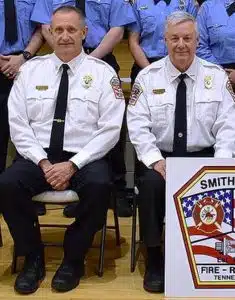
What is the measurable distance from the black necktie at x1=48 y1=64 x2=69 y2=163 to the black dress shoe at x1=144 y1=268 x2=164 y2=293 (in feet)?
2.64

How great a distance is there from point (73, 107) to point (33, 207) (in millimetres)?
626

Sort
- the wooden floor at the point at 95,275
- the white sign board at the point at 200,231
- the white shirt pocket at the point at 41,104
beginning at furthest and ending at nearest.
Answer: the white shirt pocket at the point at 41,104 → the wooden floor at the point at 95,275 → the white sign board at the point at 200,231

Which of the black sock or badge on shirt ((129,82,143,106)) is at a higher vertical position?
badge on shirt ((129,82,143,106))

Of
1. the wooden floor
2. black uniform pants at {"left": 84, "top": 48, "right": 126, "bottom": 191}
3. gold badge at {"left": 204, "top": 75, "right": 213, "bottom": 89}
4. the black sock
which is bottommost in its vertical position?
the wooden floor

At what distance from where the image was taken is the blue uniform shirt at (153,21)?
12.5 feet

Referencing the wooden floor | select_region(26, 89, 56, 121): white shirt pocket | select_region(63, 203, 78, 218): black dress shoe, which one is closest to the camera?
the wooden floor

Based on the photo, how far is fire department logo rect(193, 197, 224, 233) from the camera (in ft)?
9.38

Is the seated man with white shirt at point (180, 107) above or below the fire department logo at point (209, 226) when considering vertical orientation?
above

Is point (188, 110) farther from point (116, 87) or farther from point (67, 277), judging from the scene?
point (67, 277)

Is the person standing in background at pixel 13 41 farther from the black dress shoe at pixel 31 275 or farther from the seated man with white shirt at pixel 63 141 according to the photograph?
the black dress shoe at pixel 31 275

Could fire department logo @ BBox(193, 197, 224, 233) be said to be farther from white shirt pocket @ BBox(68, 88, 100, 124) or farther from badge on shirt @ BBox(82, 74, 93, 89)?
badge on shirt @ BBox(82, 74, 93, 89)

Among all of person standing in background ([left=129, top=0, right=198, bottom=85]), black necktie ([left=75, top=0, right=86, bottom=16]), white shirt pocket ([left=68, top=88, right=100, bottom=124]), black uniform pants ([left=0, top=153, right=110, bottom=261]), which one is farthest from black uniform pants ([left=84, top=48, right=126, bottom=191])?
black uniform pants ([left=0, top=153, right=110, bottom=261])

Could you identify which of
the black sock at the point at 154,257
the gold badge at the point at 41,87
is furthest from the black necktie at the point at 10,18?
the black sock at the point at 154,257

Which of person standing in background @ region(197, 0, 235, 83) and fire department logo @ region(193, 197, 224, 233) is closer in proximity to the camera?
fire department logo @ region(193, 197, 224, 233)
